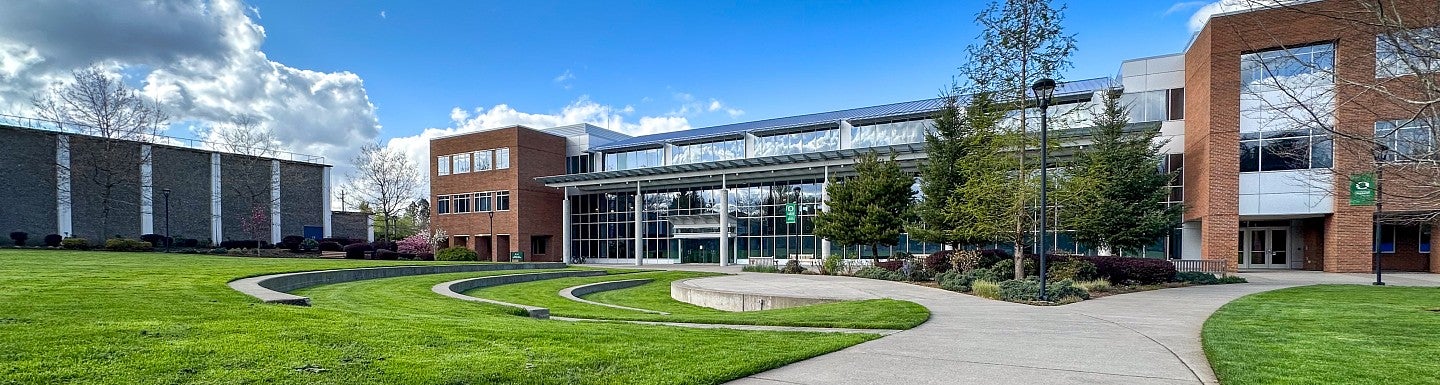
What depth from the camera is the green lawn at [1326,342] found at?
5574mm

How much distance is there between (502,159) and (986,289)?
1529 inches

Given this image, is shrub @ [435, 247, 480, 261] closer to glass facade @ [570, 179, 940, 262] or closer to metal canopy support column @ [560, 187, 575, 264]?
metal canopy support column @ [560, 187, 575, 264]

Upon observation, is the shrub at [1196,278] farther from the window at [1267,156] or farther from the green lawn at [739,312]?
the green lawn at [739,312]

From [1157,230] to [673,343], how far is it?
1033 inches

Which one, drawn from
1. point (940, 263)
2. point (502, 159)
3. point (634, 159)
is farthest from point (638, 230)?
point (940, 263)

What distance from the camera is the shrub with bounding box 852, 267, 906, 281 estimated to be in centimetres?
2274

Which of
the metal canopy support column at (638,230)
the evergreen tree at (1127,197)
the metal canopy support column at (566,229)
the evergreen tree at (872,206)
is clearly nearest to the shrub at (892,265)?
the evergreen tree at (872,206)

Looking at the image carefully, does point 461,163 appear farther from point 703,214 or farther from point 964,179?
point 964,179

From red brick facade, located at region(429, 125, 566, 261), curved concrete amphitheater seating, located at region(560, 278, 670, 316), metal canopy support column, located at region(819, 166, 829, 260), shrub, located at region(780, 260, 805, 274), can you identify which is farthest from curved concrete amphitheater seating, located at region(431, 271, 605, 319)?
red brick facade, located at region(429, 125, 566, 261)

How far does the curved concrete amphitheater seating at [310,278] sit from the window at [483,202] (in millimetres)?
18254

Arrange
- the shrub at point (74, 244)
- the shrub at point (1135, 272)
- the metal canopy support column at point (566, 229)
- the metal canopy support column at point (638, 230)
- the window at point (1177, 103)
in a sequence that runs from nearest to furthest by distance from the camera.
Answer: the shrub at point (1135, 272)
the shrub at point (74, 244)
the window at point (1177, 103)
the metal canopy support column at point (638, 230)
the metal canopy support column at point (566, 229)

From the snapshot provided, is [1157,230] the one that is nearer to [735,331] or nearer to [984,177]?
[984,177]

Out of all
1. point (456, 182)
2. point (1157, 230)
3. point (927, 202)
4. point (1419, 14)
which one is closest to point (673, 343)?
point (1419, 14)

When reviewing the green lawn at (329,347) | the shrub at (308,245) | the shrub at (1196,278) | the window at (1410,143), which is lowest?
the shrub at (308,245)
